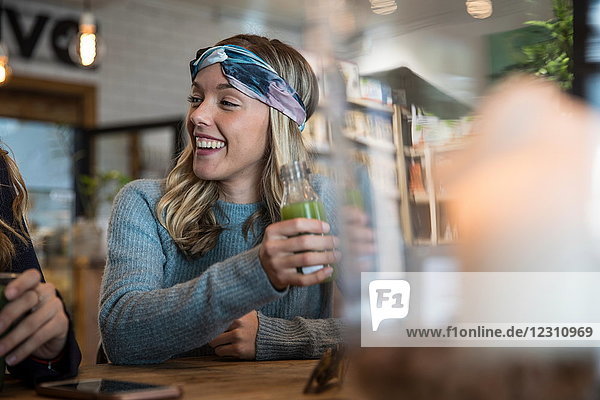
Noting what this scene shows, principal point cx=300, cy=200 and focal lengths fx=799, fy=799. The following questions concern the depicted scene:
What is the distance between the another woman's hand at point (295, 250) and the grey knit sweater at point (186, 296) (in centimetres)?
3

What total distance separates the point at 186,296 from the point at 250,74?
0.54 metres

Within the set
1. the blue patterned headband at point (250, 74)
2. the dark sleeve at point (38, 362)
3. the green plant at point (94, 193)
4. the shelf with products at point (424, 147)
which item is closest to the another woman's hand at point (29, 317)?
the dark sleeve at point (38, 362)

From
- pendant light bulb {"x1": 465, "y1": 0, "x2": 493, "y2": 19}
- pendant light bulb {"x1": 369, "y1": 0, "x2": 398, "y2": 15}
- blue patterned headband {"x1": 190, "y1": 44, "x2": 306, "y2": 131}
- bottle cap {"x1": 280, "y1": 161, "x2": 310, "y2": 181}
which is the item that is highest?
blue patterned headband {"x1": 190, "y1": 44, "x2": 306, "y2": 131}

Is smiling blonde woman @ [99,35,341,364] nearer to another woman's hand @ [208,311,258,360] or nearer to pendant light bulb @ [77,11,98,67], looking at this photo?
another woman's hand @ [208,311,258,360]

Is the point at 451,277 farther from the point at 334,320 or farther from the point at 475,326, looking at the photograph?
the point at 334,320

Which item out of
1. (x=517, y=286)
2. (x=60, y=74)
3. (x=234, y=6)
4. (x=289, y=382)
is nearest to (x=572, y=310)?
(x=517, y=286)

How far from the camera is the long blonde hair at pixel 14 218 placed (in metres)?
1.15

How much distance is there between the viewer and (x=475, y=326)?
44cm

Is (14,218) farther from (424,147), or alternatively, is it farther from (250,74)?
(424,147)

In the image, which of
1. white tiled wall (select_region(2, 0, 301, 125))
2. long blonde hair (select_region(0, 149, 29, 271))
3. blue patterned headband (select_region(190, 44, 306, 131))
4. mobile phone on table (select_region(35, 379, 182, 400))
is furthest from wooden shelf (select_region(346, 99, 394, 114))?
white tiled wall (select_region(2, 0, 301, 125))

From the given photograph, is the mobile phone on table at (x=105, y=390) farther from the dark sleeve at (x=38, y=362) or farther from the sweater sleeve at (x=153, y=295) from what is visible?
the sweater sleeve at (x=153, y=295)

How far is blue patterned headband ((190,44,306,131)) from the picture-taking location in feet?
4.88

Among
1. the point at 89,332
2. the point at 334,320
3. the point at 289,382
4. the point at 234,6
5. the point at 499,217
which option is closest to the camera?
the point at 499,217

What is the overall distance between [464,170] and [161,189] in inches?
46.8
